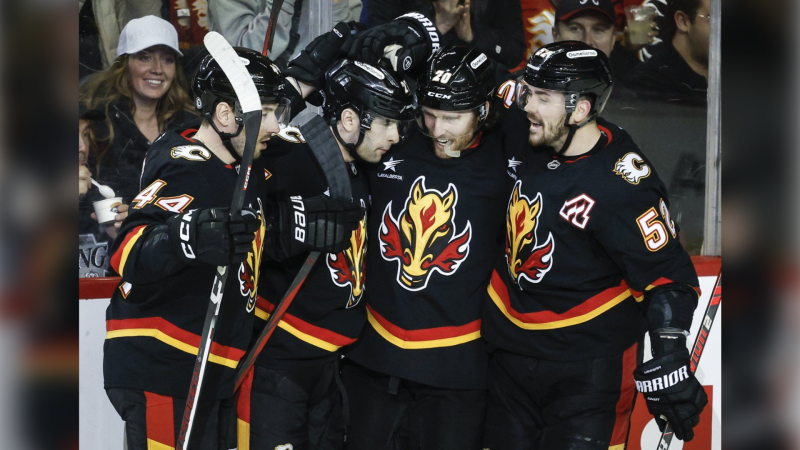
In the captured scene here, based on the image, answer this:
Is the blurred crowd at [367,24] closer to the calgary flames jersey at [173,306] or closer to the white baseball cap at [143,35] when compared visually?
the white baseball cap at [143,35]

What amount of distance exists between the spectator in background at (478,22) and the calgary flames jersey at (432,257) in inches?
40.1

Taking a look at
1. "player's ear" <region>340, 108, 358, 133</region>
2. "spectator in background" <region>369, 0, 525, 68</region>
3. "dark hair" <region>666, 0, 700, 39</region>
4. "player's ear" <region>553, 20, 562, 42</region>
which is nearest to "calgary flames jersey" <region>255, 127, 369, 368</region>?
"player's ear" <region>340, 108, 358, 133</region>

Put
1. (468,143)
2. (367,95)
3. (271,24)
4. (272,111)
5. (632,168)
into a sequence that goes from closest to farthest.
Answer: (272,111) < (632,168) < (367,95) < (468,143) < (271,24)

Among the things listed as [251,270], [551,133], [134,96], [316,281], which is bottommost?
[316,281]

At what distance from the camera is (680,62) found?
3.84 metres

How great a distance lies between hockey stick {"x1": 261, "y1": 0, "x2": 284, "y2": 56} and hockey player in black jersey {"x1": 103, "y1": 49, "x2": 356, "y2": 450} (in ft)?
2.75

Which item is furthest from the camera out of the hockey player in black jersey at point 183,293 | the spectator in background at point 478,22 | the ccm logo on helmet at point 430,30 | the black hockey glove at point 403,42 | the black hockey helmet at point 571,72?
the spectator in background at point 478,22

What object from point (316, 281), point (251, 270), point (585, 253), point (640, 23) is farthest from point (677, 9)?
point (251, 270)

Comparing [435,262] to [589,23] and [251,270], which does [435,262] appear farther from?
[589,23]

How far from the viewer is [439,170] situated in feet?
9.03

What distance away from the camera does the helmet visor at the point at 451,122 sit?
268 centimetres

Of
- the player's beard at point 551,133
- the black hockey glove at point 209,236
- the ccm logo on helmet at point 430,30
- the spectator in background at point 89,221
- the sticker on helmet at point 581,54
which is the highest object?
the sticker on helmet at point 581,54

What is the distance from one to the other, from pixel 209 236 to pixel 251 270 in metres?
0.43

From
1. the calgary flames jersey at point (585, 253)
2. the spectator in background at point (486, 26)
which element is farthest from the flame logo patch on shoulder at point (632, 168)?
the spectator in background at point (486, 26)
